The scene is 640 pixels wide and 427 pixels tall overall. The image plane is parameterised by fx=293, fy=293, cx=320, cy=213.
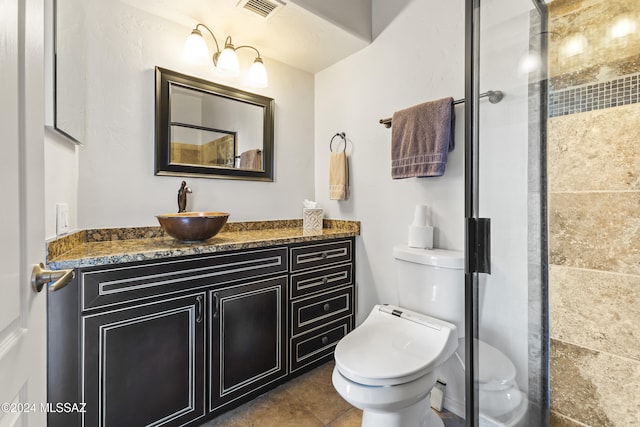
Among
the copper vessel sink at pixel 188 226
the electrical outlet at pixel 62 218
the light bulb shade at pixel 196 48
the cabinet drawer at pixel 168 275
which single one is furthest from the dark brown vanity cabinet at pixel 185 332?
the light bulb shade at pixel 196 48

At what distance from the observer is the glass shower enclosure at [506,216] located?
950 millimetres

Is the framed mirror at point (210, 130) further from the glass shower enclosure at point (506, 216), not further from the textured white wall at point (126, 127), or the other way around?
the glass shower enclosure at point (506, 216)

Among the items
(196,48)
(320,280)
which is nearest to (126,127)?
(196,48)

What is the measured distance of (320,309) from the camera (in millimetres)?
1864

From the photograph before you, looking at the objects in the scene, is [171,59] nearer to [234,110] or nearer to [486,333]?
[234,110]

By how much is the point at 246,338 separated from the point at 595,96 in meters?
1.85

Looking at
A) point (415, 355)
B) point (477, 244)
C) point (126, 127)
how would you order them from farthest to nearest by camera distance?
point (126, 127)
point (415, 355)
point (477, 244)

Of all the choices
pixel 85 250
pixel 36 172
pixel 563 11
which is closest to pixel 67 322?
pixel 85 250

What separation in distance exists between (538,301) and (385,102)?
1387mm

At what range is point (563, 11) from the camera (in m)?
1.20

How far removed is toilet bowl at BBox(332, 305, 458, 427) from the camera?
107 centimetres

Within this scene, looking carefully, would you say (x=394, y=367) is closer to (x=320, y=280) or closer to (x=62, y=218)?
(x=320, y=280)

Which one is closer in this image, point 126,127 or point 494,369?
point 494,369

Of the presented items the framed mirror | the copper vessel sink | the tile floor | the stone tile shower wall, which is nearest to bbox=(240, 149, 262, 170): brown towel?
the framed mirror
